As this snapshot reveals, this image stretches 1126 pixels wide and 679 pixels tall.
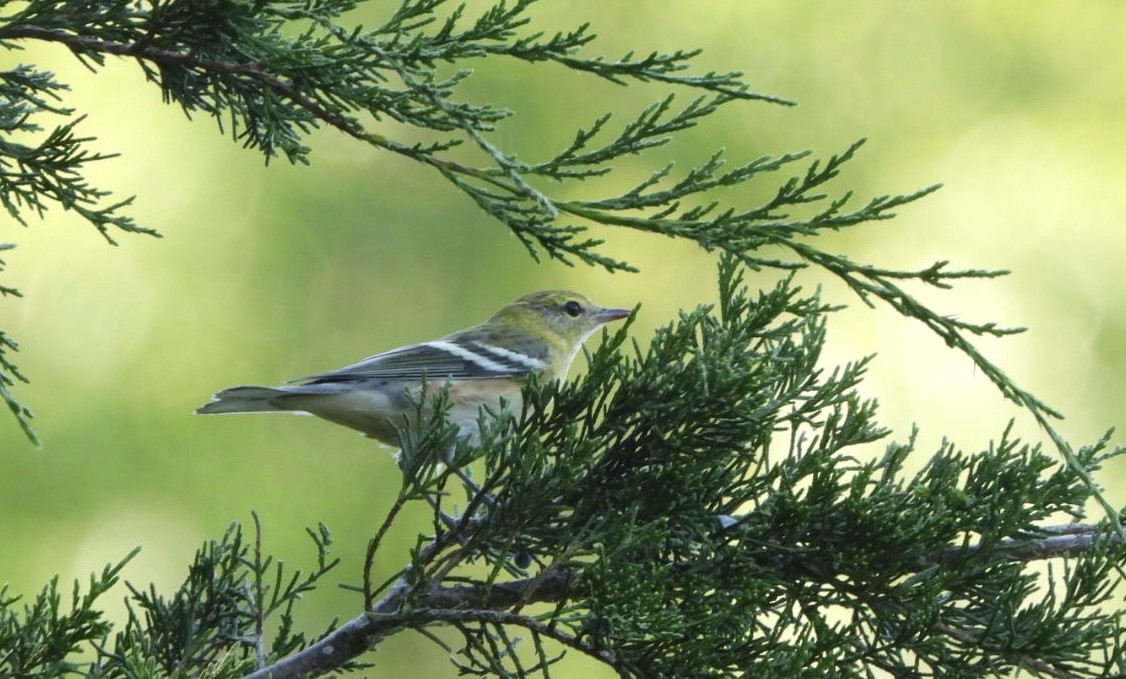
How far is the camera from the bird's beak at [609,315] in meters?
4.69

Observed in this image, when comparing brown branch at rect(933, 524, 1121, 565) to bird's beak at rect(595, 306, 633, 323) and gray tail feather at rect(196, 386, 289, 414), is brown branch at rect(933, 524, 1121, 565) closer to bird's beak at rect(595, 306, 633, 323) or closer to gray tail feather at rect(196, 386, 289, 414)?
gray tail feather at rect(196, 386, 289, 414)

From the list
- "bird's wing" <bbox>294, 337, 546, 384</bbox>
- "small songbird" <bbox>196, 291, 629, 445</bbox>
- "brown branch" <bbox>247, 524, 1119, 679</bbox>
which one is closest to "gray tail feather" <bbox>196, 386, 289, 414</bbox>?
"small songbird" <bbox>196, 291, 629, 445</bbox>

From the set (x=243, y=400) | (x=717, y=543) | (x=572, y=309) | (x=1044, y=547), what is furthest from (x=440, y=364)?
(x=1044, y=547)

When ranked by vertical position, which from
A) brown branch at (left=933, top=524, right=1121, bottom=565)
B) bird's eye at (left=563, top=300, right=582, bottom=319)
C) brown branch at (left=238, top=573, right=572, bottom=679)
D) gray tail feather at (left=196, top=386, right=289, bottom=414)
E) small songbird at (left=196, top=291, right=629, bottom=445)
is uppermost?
bird's eye at (left=563, top=300, right=582, bottom=319)

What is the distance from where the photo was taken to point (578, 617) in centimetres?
210

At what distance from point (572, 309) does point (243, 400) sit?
1.44 meters

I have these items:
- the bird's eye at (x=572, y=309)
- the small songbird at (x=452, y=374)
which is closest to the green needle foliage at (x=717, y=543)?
the small songbird at (x=452, y=374)

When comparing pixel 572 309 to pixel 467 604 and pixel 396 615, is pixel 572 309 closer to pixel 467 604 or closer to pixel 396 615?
pixel 467 604

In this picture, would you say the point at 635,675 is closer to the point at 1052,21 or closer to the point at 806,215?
the point at 806,215

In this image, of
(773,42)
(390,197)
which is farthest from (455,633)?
(773,42)

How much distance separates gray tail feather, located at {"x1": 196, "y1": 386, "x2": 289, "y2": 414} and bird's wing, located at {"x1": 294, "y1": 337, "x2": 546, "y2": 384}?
147mm

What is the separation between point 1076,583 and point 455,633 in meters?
4.73

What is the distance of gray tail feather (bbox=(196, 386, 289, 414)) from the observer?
3752 millimetres

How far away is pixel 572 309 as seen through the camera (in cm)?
485
